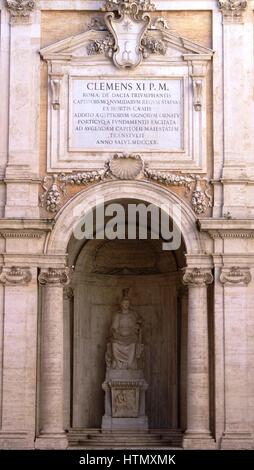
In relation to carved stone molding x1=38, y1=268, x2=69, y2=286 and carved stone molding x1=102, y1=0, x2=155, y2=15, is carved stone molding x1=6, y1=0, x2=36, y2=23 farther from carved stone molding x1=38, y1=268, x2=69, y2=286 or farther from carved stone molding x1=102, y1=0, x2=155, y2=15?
carved stone molding x1=38, y1=268, x2=69, y2=286

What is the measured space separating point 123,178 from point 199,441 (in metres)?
5.54

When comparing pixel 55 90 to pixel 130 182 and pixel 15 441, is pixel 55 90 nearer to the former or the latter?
pixel 130 182

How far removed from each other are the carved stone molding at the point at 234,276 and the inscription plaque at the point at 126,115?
2748 mm

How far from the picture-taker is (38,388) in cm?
2912

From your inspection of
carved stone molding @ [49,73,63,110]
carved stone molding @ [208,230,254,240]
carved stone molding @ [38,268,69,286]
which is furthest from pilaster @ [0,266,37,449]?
carved stone molding @ [208,230,254,240]

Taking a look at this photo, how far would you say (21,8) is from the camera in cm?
3002

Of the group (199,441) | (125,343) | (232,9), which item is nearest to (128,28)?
(232,9)

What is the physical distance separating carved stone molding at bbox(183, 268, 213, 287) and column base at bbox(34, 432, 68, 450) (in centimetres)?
404

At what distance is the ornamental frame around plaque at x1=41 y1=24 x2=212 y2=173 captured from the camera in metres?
29.8

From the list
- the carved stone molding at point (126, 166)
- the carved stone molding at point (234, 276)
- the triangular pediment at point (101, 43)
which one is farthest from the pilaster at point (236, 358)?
the triangular pediment at point (101, 43)
